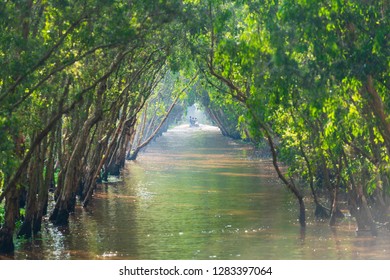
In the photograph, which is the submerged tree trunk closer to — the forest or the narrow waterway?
the forest

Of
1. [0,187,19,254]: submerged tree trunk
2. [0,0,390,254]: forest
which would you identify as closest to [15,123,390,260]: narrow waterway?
[0,187,19,254]: submerged tree trunk

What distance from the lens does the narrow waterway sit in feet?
89.8

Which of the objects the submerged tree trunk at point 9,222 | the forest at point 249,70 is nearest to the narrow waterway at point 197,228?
the submerged tree trunk at point 9,222

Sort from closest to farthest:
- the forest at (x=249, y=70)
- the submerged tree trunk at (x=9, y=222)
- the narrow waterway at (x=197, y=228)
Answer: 1. the forest at (x=249, y=70)
2. the submerged tree trunk at (x=9, y=222)
3. the narrow waterway at (x=197, y=228)

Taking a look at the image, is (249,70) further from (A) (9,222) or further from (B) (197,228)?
(B) (197,228)

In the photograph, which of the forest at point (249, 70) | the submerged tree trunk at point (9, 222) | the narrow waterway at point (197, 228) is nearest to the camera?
the forest at point (249, 70)

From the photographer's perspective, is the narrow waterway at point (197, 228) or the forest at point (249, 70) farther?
the narrow waterway at point (197, 228)

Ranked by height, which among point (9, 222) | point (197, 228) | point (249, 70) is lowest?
point (197, 228)

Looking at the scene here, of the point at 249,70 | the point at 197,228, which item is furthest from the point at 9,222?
the point at 197,228

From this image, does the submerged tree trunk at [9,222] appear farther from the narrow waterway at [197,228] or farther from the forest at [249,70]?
the narrow waterway at [197,228]

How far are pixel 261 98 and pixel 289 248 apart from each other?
5755 millimetres

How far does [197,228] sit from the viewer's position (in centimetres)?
3306

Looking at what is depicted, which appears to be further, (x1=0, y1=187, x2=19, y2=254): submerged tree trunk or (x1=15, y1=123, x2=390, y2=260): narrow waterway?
(x1=15, y1=123, x2=390, y2=260): narrow waterway

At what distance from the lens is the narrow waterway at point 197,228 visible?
2736cm
